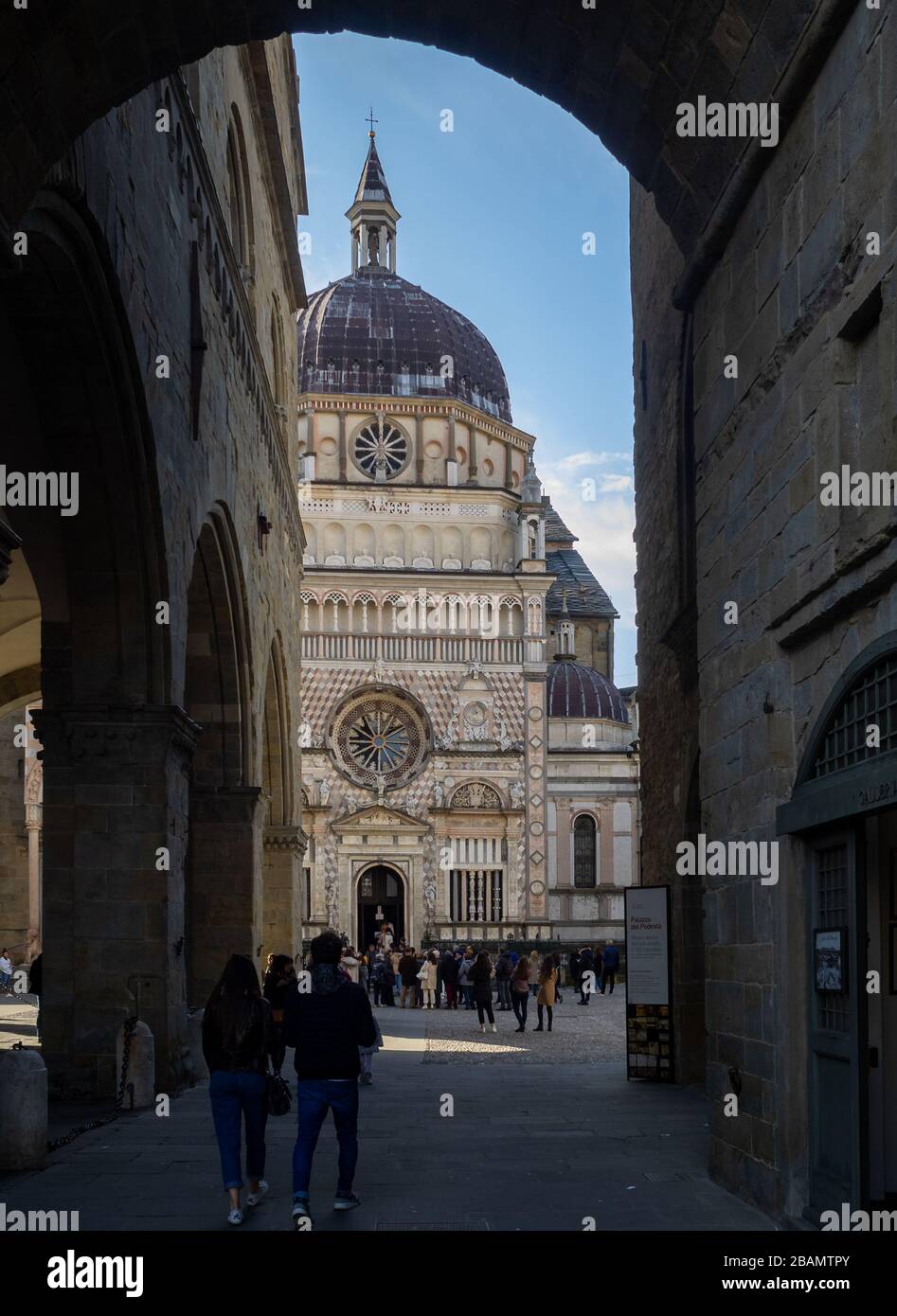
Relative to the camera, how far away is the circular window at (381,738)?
5575 cm

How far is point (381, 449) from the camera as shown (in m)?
61.5

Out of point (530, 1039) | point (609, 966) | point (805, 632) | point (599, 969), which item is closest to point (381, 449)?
point (599, 969)

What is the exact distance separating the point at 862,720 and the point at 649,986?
940cm

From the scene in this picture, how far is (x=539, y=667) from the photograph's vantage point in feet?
185

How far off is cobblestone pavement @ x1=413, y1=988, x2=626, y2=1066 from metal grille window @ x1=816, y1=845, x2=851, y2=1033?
44.8 ft

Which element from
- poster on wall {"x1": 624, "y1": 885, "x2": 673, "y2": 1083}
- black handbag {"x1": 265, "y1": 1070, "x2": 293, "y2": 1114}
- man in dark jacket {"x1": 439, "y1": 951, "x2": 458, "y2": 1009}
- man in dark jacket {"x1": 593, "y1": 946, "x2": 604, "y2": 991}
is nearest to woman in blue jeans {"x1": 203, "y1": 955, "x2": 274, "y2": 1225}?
black handbag {"x1": 265, "y1": 1070, "x2": 293, "y2": 1114}

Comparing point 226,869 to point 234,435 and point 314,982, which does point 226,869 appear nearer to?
point 234,435

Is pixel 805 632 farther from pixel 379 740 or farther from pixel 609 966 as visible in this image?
pixel 379 740

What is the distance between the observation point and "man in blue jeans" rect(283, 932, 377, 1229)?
8398mm

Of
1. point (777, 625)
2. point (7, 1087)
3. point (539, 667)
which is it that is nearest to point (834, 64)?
point (777, 625)

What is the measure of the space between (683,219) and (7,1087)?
722cm

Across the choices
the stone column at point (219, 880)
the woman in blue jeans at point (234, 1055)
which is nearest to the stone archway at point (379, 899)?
the stone column at point (219, 880)

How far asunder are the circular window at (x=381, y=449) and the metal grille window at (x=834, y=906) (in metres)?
53.3

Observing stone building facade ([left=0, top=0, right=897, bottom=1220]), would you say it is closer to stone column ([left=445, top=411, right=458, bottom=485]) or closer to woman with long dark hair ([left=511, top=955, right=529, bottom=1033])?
woman with long dark hair ([left=511, top=955, right=529, bottom=1033])
